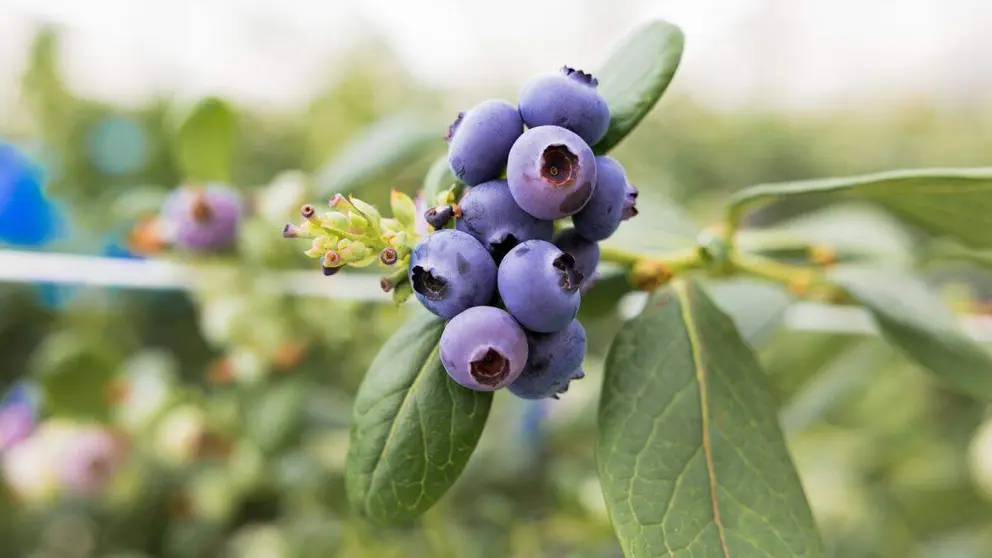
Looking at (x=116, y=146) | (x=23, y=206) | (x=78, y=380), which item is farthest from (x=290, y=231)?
(x=116, y=146)

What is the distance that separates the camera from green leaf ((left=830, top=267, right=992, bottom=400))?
721 mm

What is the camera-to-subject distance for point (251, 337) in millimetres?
1128

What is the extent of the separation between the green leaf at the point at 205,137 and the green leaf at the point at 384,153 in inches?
5.6

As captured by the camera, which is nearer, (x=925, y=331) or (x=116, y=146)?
(x=925, y=331)

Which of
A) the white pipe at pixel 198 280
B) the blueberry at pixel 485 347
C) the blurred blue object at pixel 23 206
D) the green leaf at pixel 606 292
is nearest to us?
the blueberry at pixel 485 347

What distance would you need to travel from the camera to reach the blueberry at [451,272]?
45 cm

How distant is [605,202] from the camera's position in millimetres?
492

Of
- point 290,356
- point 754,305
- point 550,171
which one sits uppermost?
point 550,171

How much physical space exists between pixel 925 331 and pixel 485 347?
1.78 feet

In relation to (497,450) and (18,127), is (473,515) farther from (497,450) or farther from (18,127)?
(18,127)

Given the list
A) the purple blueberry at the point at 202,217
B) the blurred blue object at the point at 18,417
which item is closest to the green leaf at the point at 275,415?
the purple blueberry at the point at 202,217

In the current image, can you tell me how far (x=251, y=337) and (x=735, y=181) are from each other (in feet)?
7.66

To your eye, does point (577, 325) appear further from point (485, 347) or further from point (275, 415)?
point (275, 415)

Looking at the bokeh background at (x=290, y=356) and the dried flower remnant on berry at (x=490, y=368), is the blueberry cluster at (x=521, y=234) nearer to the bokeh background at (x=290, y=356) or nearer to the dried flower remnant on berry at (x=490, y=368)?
the dried flower remnant on berry at (x=490, y=368)
